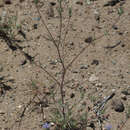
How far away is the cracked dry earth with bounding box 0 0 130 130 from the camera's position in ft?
9.77

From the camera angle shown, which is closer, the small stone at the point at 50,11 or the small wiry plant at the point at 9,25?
the small wiry plant at the point at 9,25

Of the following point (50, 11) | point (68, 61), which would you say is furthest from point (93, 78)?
point (50, 11)

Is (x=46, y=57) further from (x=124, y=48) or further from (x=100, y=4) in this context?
(x=100, y=4)

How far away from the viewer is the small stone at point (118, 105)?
2.97 meters

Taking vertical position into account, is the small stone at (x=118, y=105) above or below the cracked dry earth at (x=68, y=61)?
below

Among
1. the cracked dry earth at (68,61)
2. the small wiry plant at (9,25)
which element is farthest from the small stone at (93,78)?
the small wiry plant at (9,25)

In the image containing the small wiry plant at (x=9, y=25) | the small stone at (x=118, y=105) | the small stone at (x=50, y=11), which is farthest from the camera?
the small stone at (x=50, y=11)

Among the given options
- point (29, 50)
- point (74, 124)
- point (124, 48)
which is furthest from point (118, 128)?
point (29, 50)

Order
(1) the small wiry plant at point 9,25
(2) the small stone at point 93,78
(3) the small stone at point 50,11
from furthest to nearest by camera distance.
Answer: (3) the small stone at point 50,11
(1) the small wiry plant at point 9,25
(2) the small stone at point 93,78

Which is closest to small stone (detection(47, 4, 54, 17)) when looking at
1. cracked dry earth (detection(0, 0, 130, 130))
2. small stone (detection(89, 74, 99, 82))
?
cracked dry earth (detection(0, 0, 130, 130))

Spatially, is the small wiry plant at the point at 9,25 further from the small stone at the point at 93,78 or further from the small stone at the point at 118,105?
the small stone at the point at 118,105

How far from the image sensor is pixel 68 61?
3410 millimetres

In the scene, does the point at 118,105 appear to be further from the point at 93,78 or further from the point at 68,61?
the point at 68,61

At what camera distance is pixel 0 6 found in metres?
4.04
